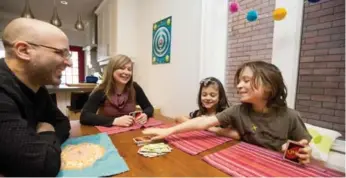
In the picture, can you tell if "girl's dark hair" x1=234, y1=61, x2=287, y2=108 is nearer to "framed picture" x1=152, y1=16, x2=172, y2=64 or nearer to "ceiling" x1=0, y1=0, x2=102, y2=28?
"framed picture" x1=152, y1=16, x2=172, y2=64

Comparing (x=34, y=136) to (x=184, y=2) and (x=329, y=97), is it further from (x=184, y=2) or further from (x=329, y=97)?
(x=184, y=2)

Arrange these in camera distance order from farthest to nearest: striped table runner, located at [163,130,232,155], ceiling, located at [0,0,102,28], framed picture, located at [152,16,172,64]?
ceiling, located at [0,0,102,28], framed picture, located at [152,16,172,64], striped table runner, located at [163,130,232,155]

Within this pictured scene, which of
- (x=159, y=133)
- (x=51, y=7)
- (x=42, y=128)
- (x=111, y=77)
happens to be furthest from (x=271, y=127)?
(x=51, y=7)

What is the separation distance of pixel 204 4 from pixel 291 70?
1.02 meters

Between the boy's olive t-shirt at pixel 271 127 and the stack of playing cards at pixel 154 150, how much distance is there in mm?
421

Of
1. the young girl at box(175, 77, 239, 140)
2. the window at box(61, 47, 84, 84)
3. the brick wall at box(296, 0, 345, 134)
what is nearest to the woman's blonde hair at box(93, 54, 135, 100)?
the young girl at box(175, 77, 239, 140)

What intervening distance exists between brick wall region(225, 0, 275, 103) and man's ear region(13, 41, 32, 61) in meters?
1.61

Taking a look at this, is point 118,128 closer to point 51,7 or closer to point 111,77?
point 111,77

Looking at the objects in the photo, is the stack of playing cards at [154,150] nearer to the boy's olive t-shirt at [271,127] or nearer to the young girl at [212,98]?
the boy's olive t-shirt at [271,127]

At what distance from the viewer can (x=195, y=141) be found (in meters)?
0.98

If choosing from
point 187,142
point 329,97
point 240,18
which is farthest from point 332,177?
point 240,18

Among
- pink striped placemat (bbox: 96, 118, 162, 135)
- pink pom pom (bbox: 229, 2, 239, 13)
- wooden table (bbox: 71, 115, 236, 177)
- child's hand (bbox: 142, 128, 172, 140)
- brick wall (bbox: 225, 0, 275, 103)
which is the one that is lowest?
pink striped placemat (bbox: 96, 118, 162, 135)

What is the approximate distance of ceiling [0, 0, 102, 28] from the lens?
4102mm

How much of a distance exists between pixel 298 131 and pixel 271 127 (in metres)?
0.12
